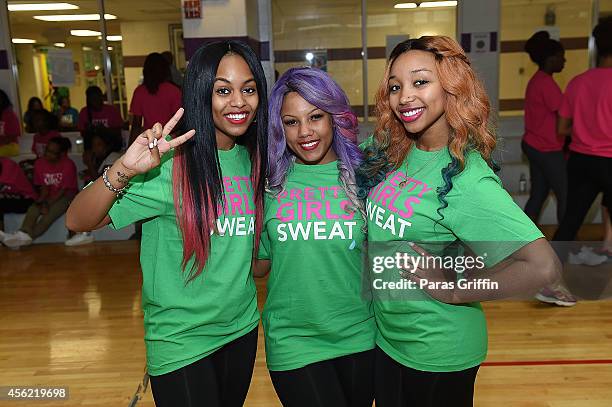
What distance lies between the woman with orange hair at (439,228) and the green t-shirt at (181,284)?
1.26 ft

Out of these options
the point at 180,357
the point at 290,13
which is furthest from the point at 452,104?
the point at 290,13

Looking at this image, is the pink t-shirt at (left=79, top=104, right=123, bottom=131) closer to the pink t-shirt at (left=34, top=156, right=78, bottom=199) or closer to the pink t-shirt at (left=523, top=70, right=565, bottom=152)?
the pink t-shirt at (left=34, top=156, right=78, bottom=199)

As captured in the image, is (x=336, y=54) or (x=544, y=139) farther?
(x=336, y=54)

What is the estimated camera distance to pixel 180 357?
160cm

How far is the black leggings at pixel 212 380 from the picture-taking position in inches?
63.2

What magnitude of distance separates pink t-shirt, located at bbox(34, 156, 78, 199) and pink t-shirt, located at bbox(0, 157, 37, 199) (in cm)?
13

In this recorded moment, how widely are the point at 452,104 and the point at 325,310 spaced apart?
676 millimetres

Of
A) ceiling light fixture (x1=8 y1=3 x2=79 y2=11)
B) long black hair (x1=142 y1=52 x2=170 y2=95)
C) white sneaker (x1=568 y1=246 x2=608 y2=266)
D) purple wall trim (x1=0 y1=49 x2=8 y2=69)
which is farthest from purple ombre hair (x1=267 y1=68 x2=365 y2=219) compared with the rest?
ceiling light fixture (x1=8 y1=3 x2=79 y2=11)

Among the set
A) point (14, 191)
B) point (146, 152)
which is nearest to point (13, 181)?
point (14, 191)

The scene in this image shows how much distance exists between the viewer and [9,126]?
719cm

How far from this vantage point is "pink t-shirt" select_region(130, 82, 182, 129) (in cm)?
577

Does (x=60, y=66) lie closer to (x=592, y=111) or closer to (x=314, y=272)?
(x=592, y=111)

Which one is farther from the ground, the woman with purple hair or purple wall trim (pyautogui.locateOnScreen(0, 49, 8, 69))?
purple wall trim (pyautogui.locateOnScreen(0, 49, 8, 69))

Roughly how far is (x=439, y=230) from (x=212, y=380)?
74 centimetres
